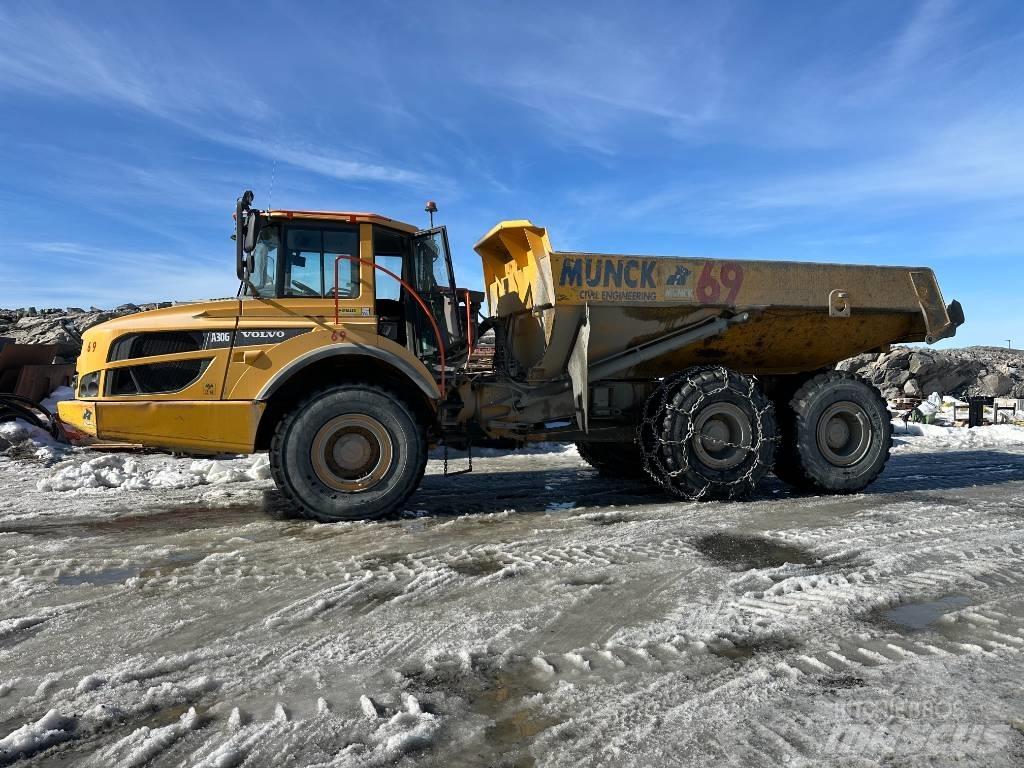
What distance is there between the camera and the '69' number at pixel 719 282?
20.9 ft

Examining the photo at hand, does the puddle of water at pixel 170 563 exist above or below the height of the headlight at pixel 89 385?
below

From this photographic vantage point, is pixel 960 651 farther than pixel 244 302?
No

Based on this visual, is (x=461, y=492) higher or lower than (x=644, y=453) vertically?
lower

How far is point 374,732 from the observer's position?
7.13 feet

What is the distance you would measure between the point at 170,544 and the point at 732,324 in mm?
5066

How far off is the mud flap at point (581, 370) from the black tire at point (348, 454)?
154 centimetres

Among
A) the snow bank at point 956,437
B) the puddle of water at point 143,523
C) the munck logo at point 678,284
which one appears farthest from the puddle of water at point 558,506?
the snow bank at point 956,437

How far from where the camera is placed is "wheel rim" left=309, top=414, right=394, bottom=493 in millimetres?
5344

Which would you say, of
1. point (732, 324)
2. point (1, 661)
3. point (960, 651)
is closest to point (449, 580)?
point (1, 661)

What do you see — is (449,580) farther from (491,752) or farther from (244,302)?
(244,302)

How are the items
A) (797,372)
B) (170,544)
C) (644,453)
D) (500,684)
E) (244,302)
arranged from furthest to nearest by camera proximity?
(797,372)
(644,453)
(244,302)
(170,544)
(500,684)

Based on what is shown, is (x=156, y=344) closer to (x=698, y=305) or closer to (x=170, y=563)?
(x=170, y=563)

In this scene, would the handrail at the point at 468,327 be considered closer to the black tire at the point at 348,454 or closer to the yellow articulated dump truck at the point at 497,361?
the yellow articulated dump truck at the point at 497,361

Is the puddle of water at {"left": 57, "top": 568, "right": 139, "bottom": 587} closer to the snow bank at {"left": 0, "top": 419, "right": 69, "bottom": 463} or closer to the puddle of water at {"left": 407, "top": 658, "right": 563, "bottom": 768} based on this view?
the puddle of water at {"left": 407, "top": 658, "right": 563, "bottom": 768}
